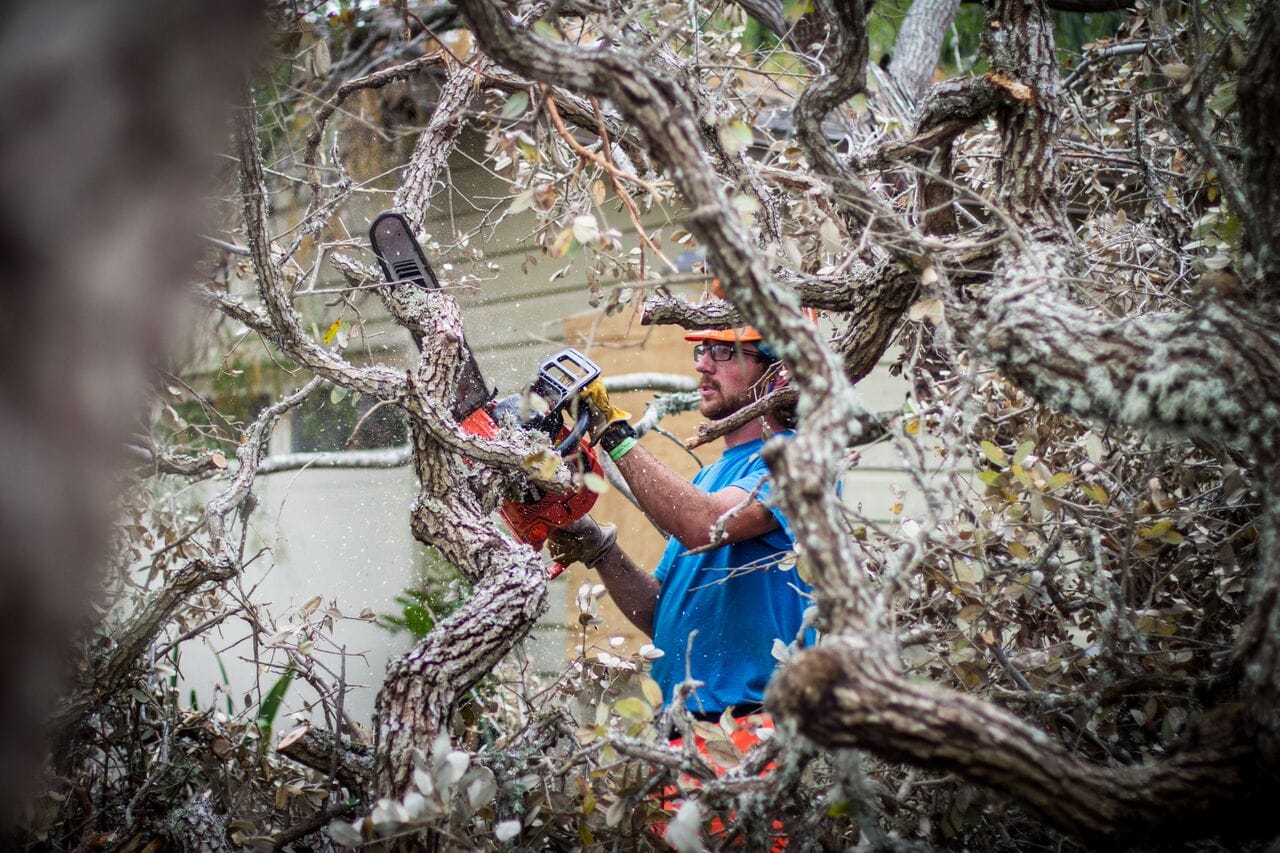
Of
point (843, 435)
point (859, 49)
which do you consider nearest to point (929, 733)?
point (843, 435)

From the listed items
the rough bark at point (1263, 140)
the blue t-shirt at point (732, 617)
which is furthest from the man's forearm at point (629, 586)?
the rough bark at point (1263, 140)

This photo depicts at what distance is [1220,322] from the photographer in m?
1.28

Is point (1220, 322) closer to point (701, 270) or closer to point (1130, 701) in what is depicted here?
point (1130, 701)

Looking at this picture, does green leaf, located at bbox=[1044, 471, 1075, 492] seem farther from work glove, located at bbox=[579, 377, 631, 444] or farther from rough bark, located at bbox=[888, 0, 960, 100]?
rough bark, located at bbox=[888, 0, 960, 100]

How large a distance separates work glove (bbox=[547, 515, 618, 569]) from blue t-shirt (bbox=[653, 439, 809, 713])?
261 mm

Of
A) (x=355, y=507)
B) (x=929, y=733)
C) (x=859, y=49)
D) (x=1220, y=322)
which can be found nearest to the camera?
(x=929, y=733)

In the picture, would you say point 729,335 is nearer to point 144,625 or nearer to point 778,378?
point 778,378

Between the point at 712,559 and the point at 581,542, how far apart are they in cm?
44

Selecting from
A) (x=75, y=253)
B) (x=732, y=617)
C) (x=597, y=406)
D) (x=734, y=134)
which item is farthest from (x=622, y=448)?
(x=75, y=253)

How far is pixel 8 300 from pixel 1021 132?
1.80m

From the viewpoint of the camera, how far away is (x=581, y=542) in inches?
116

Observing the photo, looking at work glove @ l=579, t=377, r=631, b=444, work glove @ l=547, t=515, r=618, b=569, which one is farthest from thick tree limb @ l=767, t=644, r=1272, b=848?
work glove @ l=547, t=515, r=618, b=569

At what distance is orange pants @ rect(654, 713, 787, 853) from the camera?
71.7 inches

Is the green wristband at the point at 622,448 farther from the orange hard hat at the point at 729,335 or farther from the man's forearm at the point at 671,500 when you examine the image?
the orange hard hat at the point at 729,335
